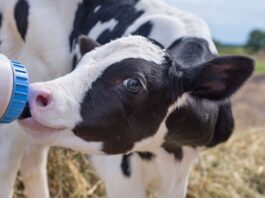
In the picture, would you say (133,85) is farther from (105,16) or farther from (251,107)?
(251,107)

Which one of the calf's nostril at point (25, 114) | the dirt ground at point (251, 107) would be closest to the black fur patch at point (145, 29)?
the calf's nostril at point (25, 114)

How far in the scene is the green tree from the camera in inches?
1377

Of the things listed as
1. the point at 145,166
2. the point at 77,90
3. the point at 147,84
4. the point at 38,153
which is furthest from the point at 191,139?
the point at 38,153

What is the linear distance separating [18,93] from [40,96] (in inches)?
4.3

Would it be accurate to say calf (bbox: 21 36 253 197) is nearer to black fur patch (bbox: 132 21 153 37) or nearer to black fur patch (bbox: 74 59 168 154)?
black fur patch (bbox: 74 59 168 154)

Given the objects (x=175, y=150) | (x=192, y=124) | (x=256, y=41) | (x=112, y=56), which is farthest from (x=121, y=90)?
(x=256, y=41)

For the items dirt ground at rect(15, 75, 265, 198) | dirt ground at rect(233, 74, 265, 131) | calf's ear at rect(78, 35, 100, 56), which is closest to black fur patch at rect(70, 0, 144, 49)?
calf's ear at rect(78, 35, 100, 56)

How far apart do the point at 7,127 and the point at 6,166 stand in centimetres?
23

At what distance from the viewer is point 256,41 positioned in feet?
121

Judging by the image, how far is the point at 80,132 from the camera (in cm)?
307

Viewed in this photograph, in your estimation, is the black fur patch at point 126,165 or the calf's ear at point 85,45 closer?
the calf's ear at point 85,45

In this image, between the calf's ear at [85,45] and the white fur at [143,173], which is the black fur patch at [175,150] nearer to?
the white fur at [143,173]

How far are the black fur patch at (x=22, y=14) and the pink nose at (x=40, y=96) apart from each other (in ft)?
4.52

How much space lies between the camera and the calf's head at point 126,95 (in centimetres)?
297
